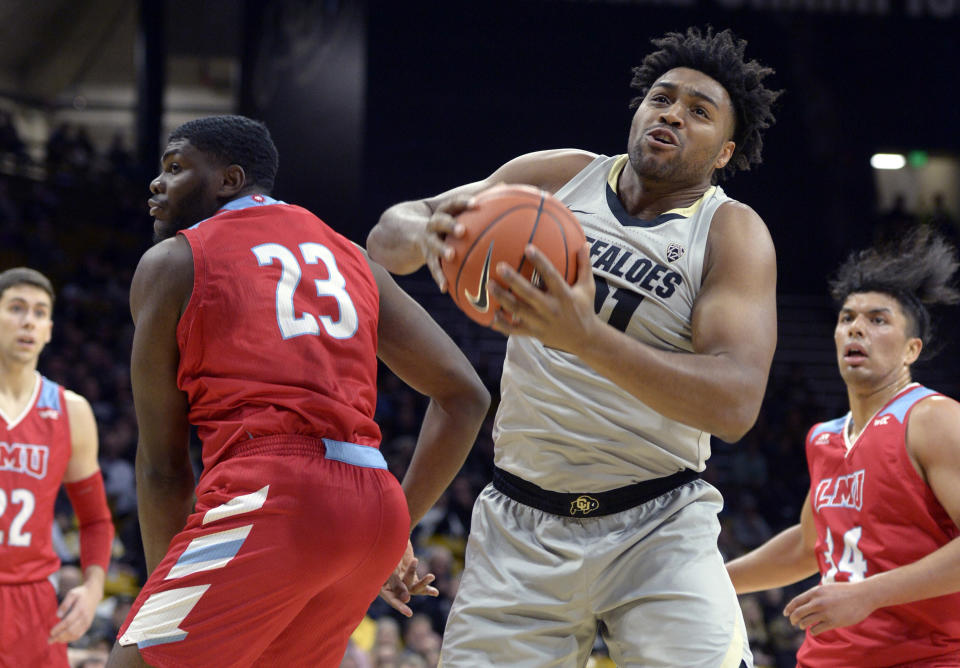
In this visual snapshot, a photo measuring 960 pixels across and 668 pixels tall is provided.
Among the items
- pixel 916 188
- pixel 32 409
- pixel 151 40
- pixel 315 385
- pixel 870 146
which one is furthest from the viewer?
pixel 916 188

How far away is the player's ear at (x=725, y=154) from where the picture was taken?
295 cm

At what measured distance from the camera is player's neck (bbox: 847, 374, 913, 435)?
157 inches

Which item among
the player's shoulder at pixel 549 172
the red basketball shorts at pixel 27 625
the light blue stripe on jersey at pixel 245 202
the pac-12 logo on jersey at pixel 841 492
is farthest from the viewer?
the red basketball shorts at pixel 27 625

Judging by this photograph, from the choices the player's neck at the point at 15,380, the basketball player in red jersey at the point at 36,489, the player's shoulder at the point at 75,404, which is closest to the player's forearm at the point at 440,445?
the basketball player in red jersey at the point at 36,489

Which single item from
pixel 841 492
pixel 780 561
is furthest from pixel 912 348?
pixel 780 561

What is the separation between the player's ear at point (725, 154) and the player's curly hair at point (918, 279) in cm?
144

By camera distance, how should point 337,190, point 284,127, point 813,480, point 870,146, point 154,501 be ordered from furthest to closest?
point 870,146, point 337,190, point 284,127, point 813,480, point 154,501

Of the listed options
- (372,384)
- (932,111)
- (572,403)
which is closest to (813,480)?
(572,403)

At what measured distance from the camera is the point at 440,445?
3.21m

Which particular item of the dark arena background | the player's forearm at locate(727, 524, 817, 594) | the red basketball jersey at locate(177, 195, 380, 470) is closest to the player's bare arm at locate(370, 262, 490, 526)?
the red basketball jersey at locate(177, 195, 380, 470)

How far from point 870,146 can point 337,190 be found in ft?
29.2

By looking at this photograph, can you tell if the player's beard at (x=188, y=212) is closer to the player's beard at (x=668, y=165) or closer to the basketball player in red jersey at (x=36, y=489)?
the player's beard at (x=668, y=165)

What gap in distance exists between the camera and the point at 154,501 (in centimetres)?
284

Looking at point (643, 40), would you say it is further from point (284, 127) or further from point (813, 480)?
point (813, 480)
